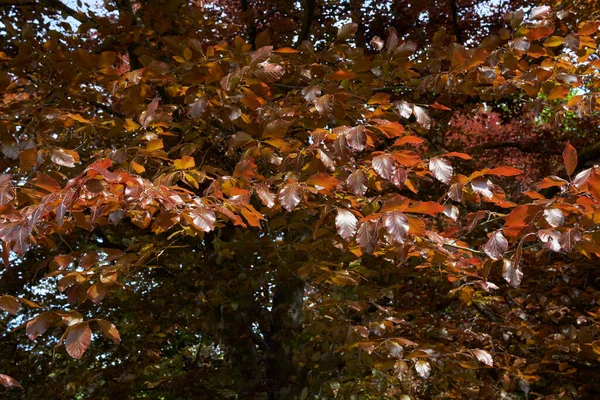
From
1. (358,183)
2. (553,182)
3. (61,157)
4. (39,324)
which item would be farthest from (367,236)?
(61,157)

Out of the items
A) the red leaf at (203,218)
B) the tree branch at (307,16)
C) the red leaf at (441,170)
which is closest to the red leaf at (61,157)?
the red leaf at (203,218)

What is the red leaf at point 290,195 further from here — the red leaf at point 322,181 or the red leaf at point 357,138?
the red leaf at point 357,138

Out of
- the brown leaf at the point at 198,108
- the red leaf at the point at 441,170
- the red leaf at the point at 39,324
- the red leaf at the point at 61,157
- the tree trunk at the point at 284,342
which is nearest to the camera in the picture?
the red leaf at the point at 39,324

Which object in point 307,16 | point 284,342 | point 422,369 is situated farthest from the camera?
point 307,16

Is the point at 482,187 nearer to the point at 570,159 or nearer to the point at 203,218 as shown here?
the point at 570,159

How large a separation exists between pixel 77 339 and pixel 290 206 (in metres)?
0.78

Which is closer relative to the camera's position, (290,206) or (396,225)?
(396,225)

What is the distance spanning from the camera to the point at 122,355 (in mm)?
5000

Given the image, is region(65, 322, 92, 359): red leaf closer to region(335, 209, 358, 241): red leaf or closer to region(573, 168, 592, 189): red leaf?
region(335, 209, 358, 241): red leaf

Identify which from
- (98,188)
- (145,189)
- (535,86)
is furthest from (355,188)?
(535,86)

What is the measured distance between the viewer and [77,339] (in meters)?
1.82

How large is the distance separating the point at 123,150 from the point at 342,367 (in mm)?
2746

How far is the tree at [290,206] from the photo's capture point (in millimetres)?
2027

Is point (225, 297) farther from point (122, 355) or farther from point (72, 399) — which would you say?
point (72, 399)
